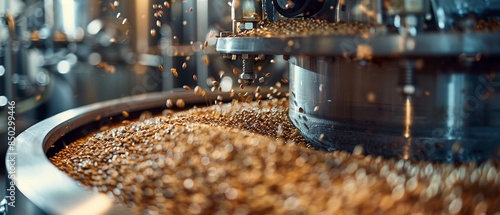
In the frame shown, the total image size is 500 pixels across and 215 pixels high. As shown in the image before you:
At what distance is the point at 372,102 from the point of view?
1215mm

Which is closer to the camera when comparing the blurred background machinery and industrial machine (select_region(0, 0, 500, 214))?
industrial machine (select_region(0, 0, 500, 214))

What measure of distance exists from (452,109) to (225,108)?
35.6 inches

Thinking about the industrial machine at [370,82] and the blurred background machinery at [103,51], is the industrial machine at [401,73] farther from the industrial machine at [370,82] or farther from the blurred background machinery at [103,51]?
the blurred background machinery at [103,51]

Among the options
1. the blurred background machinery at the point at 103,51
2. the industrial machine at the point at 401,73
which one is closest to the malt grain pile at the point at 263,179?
the industrial machine at the point at 401,73

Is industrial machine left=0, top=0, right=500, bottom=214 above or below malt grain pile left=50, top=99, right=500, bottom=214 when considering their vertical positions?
above

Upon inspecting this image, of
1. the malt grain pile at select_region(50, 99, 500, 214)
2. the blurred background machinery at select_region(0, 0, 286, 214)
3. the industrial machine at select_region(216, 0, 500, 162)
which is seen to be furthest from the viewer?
the blurred background machinery at select_region(0, 0, 286, 214)

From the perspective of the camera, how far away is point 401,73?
1.12 m

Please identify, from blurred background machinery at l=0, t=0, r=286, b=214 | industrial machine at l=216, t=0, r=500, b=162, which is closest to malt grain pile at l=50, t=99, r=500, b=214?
industrial machine at l=216, t=0, r=500, b=162

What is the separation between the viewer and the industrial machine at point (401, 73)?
100 cm

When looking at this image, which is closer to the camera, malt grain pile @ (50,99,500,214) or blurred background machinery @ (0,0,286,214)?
malt grain pile @ (50,99,500,214)

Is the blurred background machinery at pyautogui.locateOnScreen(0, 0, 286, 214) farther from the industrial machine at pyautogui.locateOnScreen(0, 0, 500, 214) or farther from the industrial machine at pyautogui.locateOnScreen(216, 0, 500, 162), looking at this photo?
the industrial machine at pyautogui.locateOnScreen(216, 0, 500, 162)

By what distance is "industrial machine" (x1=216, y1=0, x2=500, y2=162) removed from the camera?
39.3 inches

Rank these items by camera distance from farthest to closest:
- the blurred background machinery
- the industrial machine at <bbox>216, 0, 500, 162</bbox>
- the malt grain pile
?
the blurred background machinery → the industrial machine at <bbox>216, 0, 500, 162</bbox> → the malt grain pile

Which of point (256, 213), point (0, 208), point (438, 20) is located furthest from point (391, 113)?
point (0, 208)
